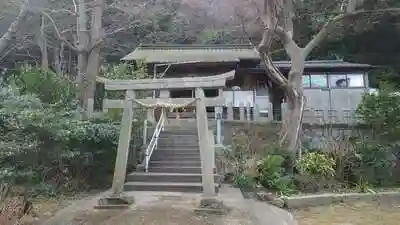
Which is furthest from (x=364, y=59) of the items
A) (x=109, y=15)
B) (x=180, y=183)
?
(x=180, y=183)

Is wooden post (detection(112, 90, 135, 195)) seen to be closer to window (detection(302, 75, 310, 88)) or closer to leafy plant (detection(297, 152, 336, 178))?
leafy plant (detection(297, 152, 336, 178))

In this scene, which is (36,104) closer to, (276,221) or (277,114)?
(276,221)

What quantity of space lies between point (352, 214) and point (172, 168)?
5.43 m

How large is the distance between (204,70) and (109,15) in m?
7.13

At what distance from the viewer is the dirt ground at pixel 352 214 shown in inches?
356

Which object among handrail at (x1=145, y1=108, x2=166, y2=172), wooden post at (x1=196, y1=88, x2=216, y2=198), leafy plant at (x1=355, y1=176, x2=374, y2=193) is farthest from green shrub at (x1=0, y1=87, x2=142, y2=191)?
leafy plant at (x1=355, y1=176, x2=374, y2=193)

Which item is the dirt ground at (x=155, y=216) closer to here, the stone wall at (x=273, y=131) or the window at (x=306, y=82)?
the stone wall at (x=273, y=131)

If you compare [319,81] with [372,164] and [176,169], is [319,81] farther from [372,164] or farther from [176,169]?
[176,169]

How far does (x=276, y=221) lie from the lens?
836 centimetres

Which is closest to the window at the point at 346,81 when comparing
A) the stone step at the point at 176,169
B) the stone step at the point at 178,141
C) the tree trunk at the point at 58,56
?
the stone step at the point at 178,141

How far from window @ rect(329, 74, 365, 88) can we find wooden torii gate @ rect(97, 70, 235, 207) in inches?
536

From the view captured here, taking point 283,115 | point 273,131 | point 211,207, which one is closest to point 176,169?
point 211,207

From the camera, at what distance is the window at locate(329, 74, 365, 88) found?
21.8 m

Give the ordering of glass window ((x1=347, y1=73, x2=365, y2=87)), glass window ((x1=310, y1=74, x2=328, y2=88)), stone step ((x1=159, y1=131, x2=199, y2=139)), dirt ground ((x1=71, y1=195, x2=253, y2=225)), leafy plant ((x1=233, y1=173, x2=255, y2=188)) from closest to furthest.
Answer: dirt ground ((x1=71, y1=195, x2=253, y2=225))
leafy plant ((x1=233, y1=173, x2=255, y2=188))
stone step ((x1=159, y1=131, x2=199, y2=139))
glass window ((x1=347, y1=73, x2=365, y2=87))
glass window ((x1=310, y1=74, x2=328, y2=88))
